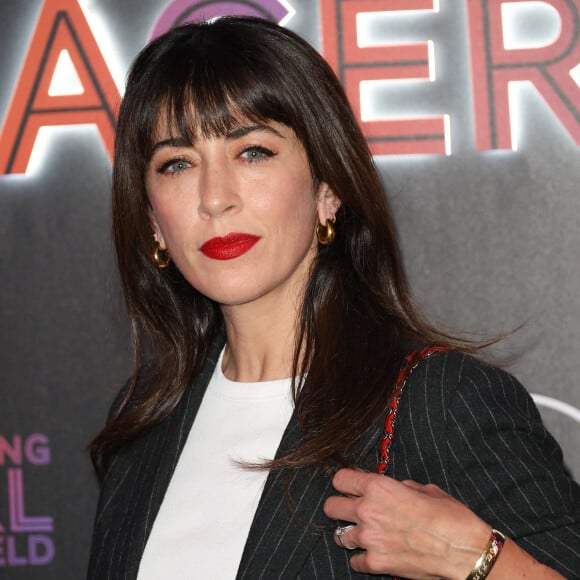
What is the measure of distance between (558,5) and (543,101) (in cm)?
25

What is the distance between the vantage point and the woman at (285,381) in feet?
4.56

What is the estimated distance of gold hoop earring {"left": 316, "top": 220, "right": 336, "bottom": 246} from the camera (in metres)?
1.85

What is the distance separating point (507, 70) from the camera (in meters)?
2.42

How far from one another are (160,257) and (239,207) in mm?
399

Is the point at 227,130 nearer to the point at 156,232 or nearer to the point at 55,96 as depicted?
the point at 156,232

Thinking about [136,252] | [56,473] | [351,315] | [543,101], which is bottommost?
[56,473]

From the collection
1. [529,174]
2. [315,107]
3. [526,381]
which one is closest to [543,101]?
[529,174]

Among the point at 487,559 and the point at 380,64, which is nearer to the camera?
the point at 487,559

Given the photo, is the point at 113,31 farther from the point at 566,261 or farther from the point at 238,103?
the point at 566,261

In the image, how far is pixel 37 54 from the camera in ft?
8.71

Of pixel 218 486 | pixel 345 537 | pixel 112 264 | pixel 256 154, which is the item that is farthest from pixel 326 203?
pixel 112 264

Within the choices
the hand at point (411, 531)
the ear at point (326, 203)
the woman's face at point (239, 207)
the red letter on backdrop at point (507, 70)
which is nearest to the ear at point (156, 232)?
the woman's face at point (239, 207)

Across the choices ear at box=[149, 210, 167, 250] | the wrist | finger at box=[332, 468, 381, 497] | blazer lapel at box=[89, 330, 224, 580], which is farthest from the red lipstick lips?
the wrist

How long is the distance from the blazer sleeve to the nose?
0.48 metres
